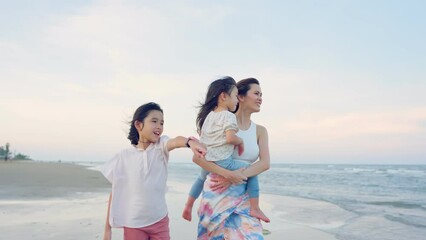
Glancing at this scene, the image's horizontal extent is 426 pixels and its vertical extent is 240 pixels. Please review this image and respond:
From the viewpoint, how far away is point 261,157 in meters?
2.88

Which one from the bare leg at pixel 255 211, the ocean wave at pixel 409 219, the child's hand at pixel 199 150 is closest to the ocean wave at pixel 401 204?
the ocean wave at pixel 409 219

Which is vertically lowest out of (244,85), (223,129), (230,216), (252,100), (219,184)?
(230,216)

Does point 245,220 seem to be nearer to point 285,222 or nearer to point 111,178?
point 111,178

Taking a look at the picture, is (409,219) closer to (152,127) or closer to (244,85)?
(244,85)

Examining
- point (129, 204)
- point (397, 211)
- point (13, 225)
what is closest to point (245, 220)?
point (129, 204)

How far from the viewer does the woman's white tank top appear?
2781 millimetres

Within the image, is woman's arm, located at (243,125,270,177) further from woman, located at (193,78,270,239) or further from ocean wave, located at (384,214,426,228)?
ocean wave, located at (384,214,426,228)

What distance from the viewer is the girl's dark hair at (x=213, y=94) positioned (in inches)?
111

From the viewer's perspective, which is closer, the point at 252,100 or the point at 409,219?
the point at 252,100

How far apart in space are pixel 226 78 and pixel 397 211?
9.57m

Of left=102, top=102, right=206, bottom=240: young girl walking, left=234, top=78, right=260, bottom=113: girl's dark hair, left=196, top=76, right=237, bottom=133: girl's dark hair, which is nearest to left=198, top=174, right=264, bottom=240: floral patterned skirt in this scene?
left=102, top=102, right=206, bottom=240: young girl walking

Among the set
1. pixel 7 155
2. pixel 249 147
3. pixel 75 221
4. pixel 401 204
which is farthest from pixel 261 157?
pixel 7 155

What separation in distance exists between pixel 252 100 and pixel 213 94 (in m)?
0.29

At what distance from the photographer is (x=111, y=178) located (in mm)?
2943
